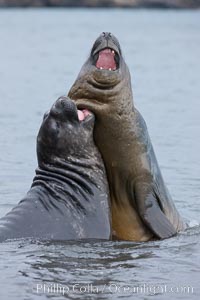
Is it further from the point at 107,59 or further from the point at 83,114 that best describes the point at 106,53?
the point at 83,114

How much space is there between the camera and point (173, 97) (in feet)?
100

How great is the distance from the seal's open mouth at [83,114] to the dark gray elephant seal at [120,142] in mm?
51

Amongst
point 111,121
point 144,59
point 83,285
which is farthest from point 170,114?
point 144,59

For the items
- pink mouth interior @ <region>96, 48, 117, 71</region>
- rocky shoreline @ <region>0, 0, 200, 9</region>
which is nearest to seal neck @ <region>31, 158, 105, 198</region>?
pink mouth interior @ <region>96, 48, 117, 71</region>

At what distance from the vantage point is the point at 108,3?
4587 inches

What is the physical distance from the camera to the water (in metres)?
10.7

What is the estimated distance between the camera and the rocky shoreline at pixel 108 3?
115m

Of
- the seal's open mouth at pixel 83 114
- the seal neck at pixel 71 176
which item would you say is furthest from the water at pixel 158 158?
the seal's open mouth at pixel 83 114

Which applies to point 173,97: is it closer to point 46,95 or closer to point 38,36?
point 46,95

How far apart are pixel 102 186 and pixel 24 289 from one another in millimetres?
2000

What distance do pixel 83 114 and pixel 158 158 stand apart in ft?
24.6

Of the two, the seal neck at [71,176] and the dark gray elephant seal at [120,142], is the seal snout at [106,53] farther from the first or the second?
the seal neck at [71,176]

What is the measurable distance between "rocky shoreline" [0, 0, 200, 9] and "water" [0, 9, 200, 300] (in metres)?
60.2

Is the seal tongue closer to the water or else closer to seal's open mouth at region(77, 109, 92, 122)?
seal's open mouth at region(77, 109, 92, 122)
